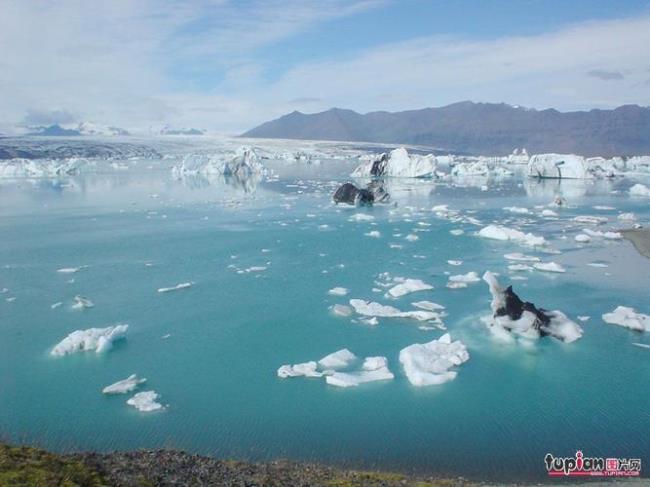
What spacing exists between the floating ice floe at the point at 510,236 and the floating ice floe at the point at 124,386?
13683 mm

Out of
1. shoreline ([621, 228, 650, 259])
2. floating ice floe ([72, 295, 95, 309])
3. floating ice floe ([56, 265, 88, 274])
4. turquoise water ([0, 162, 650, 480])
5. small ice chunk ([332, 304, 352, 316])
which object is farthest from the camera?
shoreline ([621, 228, 650, 259])

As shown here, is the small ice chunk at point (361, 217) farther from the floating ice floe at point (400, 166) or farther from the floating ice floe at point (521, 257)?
the floating ice floe at point (400, 166)

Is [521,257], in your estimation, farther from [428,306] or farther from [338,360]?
[338,360]

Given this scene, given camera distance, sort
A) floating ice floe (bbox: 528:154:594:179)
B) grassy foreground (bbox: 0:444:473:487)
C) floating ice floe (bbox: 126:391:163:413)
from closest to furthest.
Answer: grassy foreground (bbox: 0:444:473:487)
floating ice floe (bbox: 126:391:163:413)
floating ice floe (bbox: 528:154:594:179)

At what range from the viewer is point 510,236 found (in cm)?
1852

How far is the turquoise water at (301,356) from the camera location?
678cm

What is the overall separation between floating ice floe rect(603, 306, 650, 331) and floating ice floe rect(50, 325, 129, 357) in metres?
9.49

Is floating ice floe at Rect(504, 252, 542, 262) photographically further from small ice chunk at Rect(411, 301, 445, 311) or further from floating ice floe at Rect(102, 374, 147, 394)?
floating ice floe at Rect(102, 374, 147, 394)

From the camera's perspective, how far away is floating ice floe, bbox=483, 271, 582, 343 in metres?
9.83

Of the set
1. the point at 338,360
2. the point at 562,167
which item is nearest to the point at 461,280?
the point at 338,360

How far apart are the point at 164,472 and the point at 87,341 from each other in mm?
4892

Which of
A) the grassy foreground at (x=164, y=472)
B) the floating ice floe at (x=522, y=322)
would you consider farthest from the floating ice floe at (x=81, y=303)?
the floating ice floe at (x=522, y=322)

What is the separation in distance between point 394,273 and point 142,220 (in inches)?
516

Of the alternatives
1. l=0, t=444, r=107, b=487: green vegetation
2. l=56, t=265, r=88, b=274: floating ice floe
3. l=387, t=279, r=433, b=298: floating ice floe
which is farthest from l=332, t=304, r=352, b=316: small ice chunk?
l=56, t=265, r=88, b=274: floating ice floe
